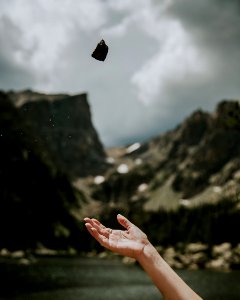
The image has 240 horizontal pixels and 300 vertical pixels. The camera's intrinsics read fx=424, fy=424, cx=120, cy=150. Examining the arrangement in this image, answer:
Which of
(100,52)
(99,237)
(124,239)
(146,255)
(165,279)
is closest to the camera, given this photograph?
(165,279)

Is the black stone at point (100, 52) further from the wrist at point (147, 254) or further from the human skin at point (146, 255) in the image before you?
the wrist at point (147, 254)

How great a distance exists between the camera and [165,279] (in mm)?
4160

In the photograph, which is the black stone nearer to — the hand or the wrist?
the hand

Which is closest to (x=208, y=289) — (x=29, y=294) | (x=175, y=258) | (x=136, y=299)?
(x=136, y=299)

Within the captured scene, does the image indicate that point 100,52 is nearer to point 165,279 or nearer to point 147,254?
point 147,254

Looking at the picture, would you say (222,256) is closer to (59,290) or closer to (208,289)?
(208,289)

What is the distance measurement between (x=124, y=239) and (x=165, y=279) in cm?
80

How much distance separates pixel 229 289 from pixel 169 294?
300 feet

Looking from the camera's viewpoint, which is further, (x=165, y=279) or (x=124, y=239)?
(x=124, y=239)

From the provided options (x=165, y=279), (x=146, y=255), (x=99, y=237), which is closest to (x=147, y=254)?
(x=146, y=255)

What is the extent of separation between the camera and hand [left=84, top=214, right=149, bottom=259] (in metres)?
4.58

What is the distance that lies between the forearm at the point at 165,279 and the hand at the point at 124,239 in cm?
10

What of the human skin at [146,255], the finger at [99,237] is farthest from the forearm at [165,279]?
the finger at [99,237]

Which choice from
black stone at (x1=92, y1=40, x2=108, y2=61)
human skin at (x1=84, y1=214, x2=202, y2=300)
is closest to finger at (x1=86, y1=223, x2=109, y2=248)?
human skin at (x1=84, y1=214, x2=202, y2=300)
